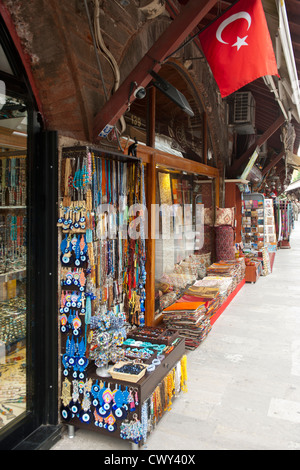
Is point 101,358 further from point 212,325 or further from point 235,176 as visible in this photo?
point 235,176

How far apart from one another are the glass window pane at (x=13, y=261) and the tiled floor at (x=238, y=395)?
0.49m

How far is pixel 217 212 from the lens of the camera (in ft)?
23.2

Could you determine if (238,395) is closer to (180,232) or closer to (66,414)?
(66,414)

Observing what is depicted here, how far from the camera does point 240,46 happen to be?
2875mm

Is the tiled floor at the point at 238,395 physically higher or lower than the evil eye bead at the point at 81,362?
lower

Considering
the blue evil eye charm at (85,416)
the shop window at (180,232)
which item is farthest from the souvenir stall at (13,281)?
the shop window at (180,232)

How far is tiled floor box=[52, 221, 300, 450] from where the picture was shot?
244 cm

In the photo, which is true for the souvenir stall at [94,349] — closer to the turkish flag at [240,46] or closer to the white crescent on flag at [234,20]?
the turkish flag at [240,46]

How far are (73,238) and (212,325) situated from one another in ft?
9.69

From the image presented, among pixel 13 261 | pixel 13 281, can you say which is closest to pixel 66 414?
pixel 13 281

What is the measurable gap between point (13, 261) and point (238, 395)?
2.12 metres

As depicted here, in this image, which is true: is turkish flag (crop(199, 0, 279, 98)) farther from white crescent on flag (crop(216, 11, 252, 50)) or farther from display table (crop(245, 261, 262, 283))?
display table (crop(245, 261, 262, 283))

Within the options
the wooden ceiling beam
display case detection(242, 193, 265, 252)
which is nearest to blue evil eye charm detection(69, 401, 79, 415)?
the wooden ceiling beam

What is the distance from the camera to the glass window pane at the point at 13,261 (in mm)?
2424
